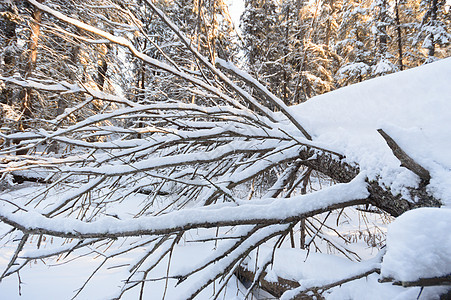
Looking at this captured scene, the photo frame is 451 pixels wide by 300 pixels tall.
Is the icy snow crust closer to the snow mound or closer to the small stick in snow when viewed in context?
the small stick in snow

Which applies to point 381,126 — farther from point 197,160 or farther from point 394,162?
point 197,160

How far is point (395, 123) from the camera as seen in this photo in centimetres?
128

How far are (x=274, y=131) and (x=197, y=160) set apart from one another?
62cm

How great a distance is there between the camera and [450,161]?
2.93 ft

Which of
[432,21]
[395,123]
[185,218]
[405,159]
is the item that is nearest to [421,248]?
[405,159]

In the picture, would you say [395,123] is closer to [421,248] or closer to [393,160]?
[393,160]

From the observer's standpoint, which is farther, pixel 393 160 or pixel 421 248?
pixel 393 160

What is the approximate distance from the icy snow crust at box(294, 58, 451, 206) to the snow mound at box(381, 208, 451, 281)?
1.36 ft

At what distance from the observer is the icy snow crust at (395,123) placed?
916mm

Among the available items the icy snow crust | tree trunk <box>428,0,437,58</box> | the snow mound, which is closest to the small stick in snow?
the icy snow crust

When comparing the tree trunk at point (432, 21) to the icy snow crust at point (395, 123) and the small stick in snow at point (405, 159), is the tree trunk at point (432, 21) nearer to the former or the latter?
the icy snow crust at point (395, 123)

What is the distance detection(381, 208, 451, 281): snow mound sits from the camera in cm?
52

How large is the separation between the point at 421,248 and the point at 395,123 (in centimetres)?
97

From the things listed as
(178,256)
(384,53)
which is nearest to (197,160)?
(178,256)
